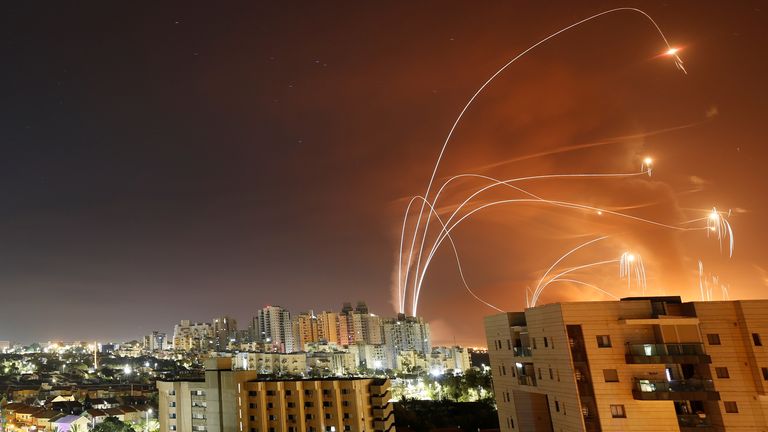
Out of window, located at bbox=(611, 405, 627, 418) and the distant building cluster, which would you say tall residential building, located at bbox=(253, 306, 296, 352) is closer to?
the distant building cluster

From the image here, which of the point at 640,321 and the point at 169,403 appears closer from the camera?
the point at 640,321

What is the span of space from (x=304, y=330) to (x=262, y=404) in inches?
3561

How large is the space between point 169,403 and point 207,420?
302 cm

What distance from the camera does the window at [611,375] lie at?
12117 mm

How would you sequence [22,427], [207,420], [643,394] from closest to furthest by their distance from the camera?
1. [643,394]
2. [207,420]
3. [22,427]

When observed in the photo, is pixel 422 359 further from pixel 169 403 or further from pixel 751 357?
pixel 751 357

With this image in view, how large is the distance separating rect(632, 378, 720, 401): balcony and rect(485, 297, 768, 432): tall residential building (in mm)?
21

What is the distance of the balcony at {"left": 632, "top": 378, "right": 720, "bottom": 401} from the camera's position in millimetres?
11469

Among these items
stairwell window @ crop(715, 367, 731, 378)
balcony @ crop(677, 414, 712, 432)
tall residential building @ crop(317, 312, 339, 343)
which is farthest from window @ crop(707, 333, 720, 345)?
tall residential building @ crop(317, 312, 339, 343)

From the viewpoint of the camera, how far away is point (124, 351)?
116m

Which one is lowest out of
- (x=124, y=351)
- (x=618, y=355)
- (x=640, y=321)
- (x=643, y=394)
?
(x=643, y=394)

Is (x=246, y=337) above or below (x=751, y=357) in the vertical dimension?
above

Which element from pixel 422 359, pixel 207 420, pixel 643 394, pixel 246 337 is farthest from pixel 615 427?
pixel 246 337

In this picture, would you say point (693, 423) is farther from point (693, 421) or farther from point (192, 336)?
point (192, 336)
